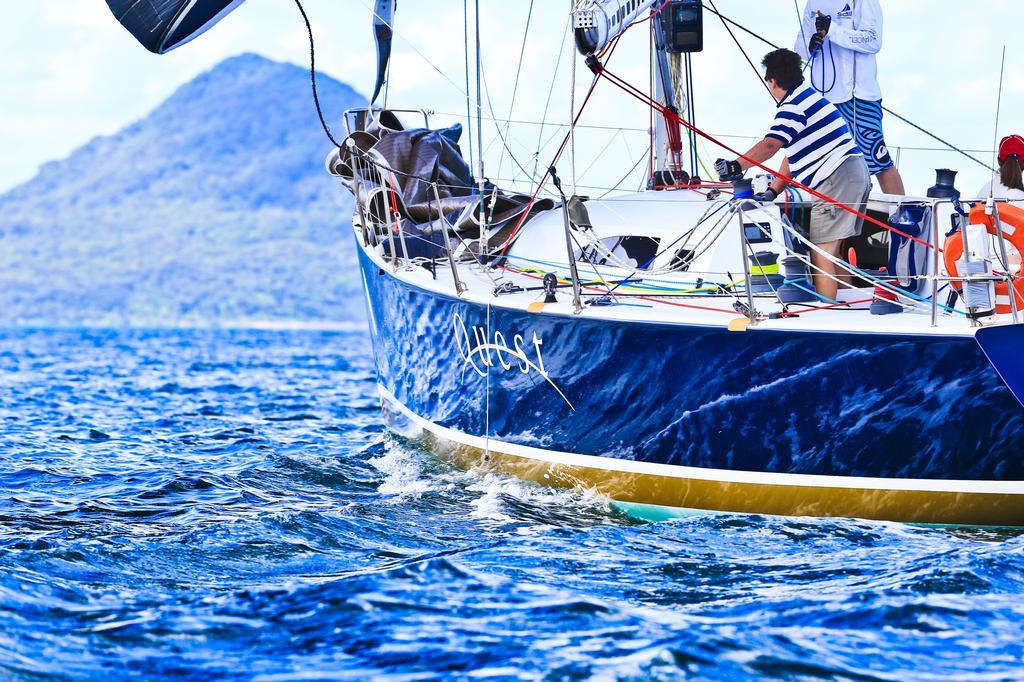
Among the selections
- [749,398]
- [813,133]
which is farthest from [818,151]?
[749,398]

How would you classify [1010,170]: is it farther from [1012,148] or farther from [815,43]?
[815,43]

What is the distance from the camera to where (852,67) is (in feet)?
23.4

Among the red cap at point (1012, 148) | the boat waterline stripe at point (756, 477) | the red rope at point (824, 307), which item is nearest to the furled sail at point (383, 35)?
the boat waterline stripe at point (756, 477)

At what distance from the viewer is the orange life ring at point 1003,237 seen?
5.02m

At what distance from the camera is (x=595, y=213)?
6832 millimetres

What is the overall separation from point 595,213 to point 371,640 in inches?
140

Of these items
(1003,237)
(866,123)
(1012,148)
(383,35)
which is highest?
(383,35)

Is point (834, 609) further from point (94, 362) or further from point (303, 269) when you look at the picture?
point (303, 269)

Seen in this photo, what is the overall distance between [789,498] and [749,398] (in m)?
0.48

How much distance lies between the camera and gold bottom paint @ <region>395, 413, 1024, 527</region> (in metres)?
5.06

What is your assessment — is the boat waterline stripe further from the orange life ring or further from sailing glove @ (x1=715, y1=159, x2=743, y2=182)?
sailing glove @ (x1=715, y1=159, x2=743, y2=182)

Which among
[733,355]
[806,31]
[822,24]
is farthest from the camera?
[806,31]

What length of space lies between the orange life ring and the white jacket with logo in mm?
2008

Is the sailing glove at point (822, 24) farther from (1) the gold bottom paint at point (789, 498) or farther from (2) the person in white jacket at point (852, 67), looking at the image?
(1) the gold bottom paint at point (789, 498)
